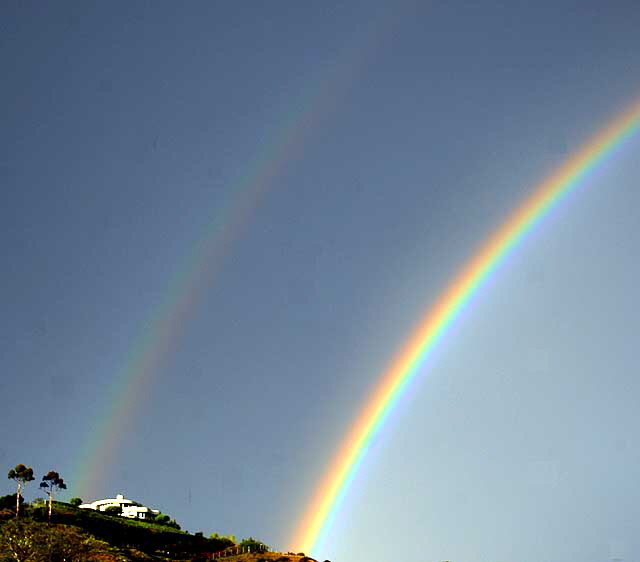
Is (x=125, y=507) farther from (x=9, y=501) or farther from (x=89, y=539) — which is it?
(x=89, y=539)

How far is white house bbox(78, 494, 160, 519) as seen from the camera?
470ft

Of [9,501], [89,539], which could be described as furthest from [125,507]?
[89,539]

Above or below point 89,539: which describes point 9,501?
above

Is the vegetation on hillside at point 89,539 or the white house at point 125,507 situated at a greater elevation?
the white house at point 125,507

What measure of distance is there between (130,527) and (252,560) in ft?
87.6

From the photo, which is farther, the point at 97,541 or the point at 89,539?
the point at 97,541

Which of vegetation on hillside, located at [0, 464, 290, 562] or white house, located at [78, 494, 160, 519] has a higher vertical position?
white house, located at [78, 494, 160, 519]

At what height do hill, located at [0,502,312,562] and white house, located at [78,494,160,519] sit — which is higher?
white house, located at [78,494,160,519]

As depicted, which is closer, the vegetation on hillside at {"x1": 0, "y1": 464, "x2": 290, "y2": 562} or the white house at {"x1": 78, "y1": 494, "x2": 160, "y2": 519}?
the vegetation on hillside at {"x1": 0, "y1": 464, "x2": 290, "y2": 562}

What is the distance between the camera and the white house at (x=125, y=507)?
143 m

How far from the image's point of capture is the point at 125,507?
146500mm

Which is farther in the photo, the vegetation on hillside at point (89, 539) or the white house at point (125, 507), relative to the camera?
the white house at point (125, 507)

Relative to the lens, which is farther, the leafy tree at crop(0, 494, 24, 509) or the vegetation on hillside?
the leafy tree at crop(0, 494, 24, 509)

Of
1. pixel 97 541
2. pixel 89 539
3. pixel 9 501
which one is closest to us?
pixel 89 539
